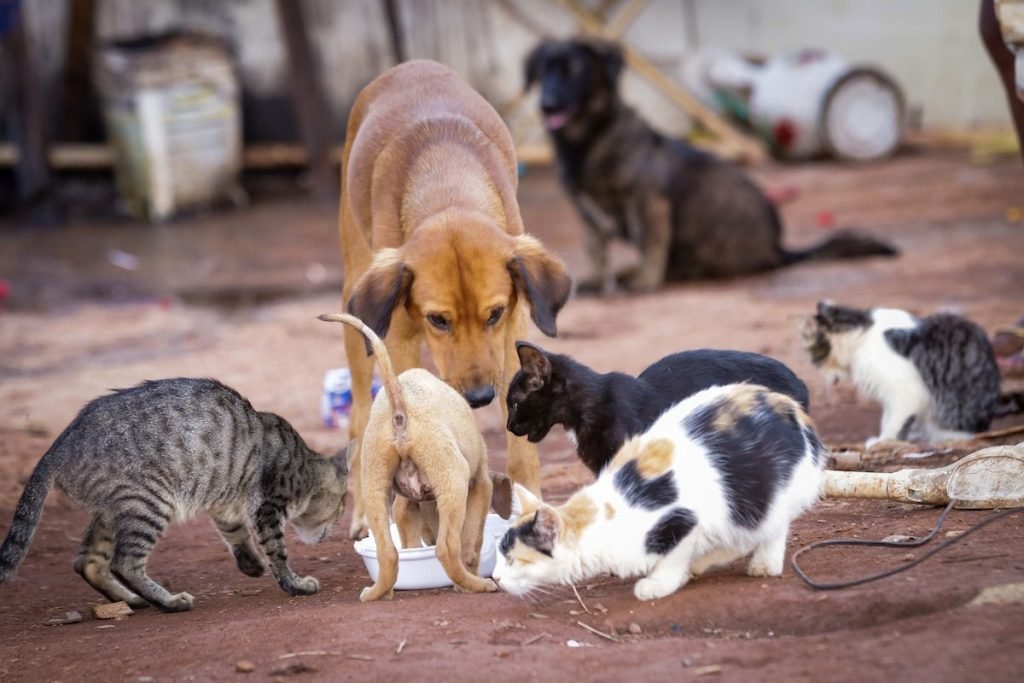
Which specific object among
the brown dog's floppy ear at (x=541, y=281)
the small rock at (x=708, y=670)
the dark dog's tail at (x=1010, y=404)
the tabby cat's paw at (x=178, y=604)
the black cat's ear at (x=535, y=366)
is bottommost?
the dark dog's tail at (x=1010, y=404)

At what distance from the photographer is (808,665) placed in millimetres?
3484

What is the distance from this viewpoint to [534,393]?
4.87m

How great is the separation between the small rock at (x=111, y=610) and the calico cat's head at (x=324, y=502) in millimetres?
783

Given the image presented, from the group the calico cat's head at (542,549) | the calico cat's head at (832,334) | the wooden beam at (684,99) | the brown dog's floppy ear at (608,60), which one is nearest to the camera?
the calico cat's head at (542,549)

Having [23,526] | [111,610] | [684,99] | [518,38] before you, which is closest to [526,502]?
[111,610]

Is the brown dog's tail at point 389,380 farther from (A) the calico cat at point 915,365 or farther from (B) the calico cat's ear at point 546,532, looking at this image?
(A) the calico cat at point 915,365

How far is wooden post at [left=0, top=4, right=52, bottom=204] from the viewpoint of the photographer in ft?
45.5

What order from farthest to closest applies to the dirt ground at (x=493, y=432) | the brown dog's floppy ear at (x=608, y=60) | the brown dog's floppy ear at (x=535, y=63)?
1. the brown dog's floppy ear at (x=535, y=63)
2. the brown dog's floppy ear at (x=608, y=60)
3. the dirt ground at (x=493, y=432)

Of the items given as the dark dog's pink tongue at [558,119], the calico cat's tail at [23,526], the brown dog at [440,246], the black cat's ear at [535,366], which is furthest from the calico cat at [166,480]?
the dark dog's pink tongue at [558,119]

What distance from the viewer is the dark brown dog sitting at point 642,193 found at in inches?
419

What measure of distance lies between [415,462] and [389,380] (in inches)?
12.8

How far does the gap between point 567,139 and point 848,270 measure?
2512 millimetres

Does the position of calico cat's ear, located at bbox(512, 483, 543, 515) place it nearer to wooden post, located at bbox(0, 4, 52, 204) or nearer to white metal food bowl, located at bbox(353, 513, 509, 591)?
white metal food bowl, located at bbox(353, 513, 509, 591)

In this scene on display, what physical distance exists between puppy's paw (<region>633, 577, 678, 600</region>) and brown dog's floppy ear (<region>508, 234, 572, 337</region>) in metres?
1.29
